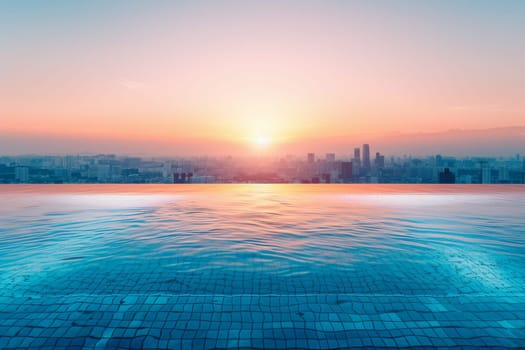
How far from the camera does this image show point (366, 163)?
62.3 ft

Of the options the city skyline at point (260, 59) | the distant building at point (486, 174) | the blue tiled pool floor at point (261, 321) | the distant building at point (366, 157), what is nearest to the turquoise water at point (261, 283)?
the blue tiled pool floor at point (261, 321)

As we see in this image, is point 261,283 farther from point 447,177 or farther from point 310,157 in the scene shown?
point 310,157

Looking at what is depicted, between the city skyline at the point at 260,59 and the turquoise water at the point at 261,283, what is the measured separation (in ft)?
21.6

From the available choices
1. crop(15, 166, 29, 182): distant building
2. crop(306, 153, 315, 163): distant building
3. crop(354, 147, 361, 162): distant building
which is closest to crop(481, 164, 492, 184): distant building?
crop(354, 147, 361, 162): distant building

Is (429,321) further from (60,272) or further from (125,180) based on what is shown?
(125,180)

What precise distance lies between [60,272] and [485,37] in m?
12.7

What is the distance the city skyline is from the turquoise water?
6582 mm

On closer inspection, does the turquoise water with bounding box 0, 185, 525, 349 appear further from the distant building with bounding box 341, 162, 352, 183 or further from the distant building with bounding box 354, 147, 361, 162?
the distant building with bounding box 354, 147, 361, 162

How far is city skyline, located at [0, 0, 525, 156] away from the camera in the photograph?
947 cm

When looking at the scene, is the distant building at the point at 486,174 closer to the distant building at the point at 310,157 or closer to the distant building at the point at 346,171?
the distant building at the point at 346,171

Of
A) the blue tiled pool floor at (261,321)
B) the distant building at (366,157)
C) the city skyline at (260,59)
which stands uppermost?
the city skyline at (260,59)

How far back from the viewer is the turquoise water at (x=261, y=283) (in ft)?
7.07

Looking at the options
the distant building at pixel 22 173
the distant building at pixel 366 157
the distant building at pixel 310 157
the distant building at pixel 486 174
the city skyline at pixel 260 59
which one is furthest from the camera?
the distant building at pixel 310 157

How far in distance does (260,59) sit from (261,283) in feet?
31.4
